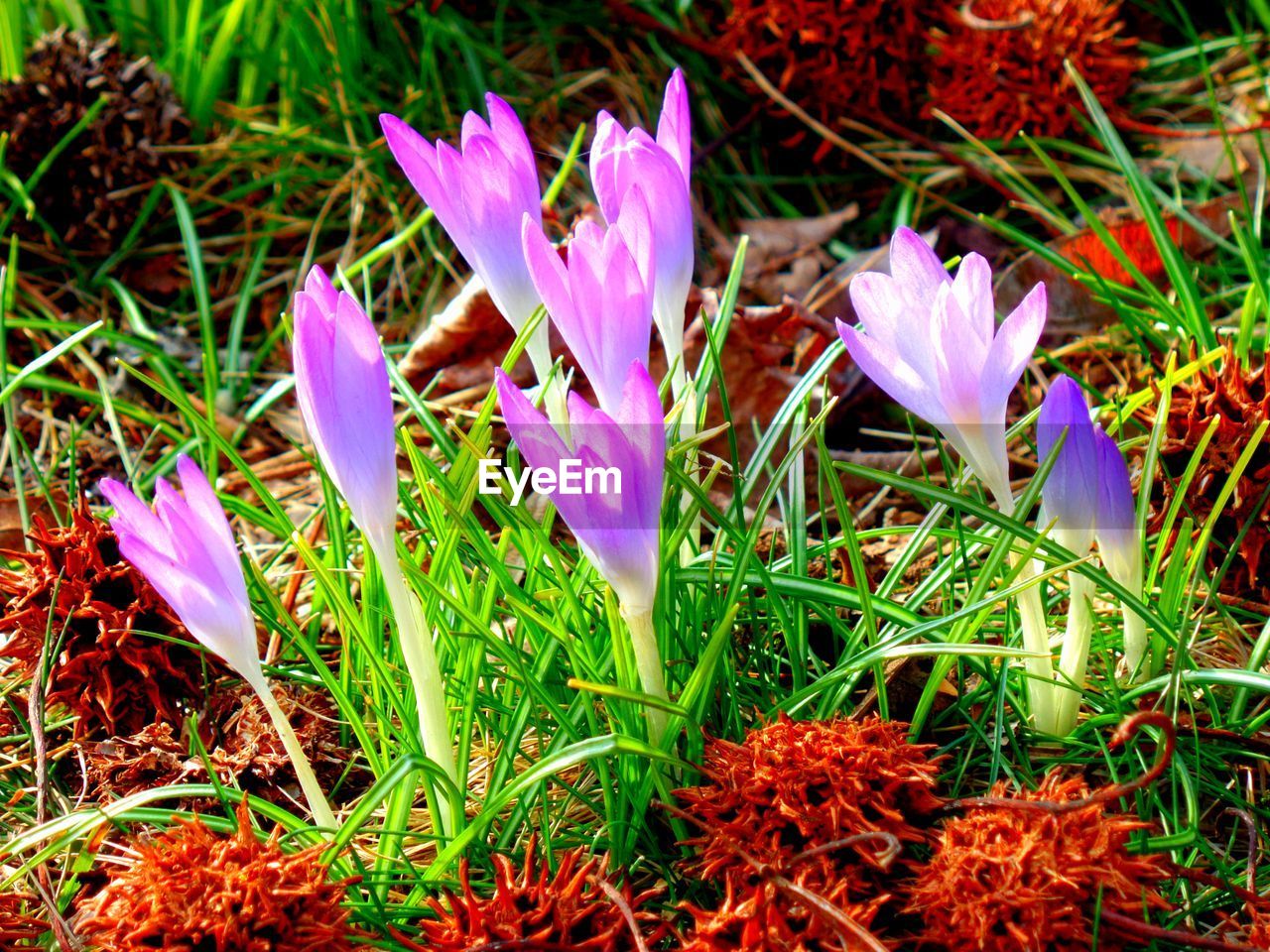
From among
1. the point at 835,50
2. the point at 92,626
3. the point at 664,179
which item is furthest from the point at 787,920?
the point at 835,50

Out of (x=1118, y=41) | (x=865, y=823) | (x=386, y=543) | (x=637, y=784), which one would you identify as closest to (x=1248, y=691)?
(x=865, y=823)

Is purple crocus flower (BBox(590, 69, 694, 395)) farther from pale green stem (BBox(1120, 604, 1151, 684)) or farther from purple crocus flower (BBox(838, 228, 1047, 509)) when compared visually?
pale green stem (BBox(1120, 604, 1151, 684))

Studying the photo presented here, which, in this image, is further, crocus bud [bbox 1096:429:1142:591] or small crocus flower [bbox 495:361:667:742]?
crocus bud [bbox 1096:429:1142:591]

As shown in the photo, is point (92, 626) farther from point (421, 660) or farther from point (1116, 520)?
point (1116, 520)

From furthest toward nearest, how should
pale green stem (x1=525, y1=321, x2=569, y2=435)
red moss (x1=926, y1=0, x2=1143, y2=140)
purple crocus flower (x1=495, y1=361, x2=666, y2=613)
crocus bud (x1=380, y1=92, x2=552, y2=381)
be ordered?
red moss (x1=926, y1=0, x2=1143, y2=140)
pale green stem (x1=525, y1=321, x2=569, y2=435)
crocus bud (x1=380, y1=92, x2=552, y2=381)
purple crocus flower (x1=495, y1=361, x2=666, y2=613)

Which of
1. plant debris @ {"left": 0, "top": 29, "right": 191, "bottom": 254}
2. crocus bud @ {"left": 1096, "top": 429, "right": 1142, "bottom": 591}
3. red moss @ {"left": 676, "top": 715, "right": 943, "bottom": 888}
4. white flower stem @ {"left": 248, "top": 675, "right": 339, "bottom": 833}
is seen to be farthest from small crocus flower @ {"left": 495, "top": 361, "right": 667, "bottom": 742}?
plant debris @ {"left": 0, "top": 29, "right": 191, "bottom": 254}

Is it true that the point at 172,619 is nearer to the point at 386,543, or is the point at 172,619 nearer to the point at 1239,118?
the point at 386,543
